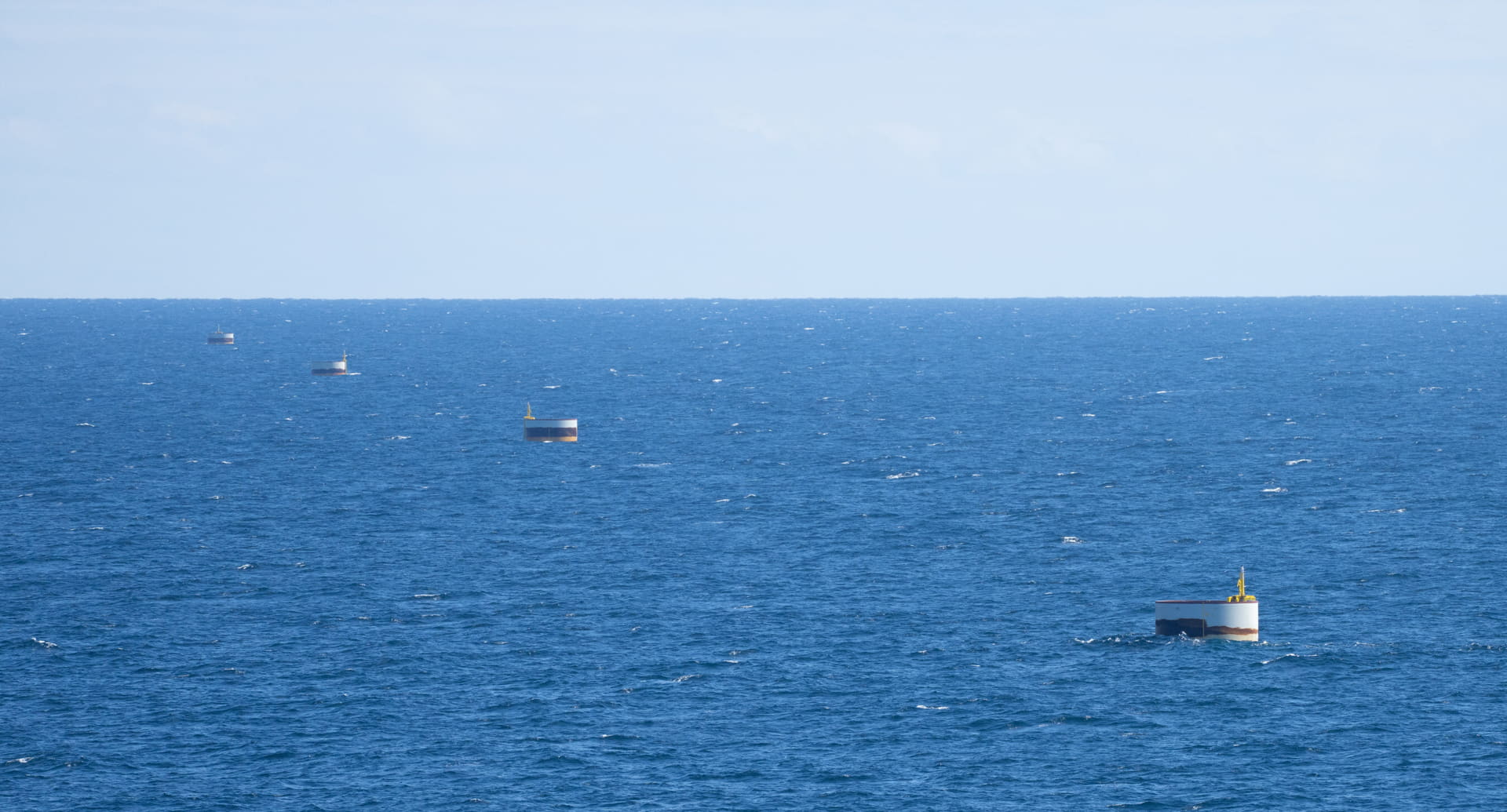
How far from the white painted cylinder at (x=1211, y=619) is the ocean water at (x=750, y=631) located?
0.83m

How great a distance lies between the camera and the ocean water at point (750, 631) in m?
63.6

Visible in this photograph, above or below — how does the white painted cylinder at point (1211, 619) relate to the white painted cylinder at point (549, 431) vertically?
below

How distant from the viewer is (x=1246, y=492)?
420 ft

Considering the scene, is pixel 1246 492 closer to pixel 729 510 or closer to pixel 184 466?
pixel 729 510

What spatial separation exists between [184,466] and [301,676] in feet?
242

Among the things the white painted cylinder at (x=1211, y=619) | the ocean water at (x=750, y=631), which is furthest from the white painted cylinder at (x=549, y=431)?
the white painted cylinder at (x=1211, y=619)

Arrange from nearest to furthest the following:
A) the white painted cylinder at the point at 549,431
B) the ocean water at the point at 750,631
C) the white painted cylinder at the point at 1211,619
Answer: the ocean water at the point at 750,631, the white painted cylinder at the point at 1211,619, the white painted cylinder at the point at 549,431

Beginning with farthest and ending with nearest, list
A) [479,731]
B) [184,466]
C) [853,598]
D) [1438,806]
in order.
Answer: [184,466] < [853,598] < [479,731] < [1438,806]

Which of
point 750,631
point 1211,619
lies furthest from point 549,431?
point 1211,619

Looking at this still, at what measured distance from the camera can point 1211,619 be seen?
82.2 m

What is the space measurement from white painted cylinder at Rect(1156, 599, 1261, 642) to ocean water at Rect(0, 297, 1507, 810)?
83 centimetres

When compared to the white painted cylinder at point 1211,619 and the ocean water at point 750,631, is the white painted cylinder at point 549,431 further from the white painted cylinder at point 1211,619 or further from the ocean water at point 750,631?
the white painted cylinder at point 1211,619

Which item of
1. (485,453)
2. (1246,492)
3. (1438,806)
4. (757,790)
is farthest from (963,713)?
(485,453)

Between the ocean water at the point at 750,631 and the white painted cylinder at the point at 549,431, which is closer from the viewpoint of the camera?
the ocean water at the point at 750,631
